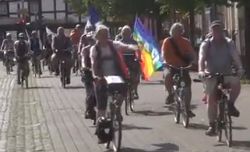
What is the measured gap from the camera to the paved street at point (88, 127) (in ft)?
36.4

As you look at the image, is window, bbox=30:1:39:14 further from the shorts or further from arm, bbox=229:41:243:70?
arm, bbox=229:41:243:70

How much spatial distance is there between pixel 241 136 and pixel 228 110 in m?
1.08

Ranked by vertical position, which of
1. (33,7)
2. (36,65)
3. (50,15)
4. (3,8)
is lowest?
(36,65)

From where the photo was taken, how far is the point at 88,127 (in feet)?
44.3

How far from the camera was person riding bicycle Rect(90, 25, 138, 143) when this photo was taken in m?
11.1

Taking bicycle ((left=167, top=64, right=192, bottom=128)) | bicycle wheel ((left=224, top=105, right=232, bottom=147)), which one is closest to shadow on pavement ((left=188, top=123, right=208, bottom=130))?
bicycle ((left=167, top=64, right=192, bottom=128))

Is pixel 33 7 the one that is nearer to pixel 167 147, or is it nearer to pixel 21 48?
pixel 21 48

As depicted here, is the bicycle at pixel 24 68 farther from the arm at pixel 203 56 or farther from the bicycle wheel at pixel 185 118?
the arm at pixel 203 56

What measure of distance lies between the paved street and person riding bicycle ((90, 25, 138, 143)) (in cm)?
73

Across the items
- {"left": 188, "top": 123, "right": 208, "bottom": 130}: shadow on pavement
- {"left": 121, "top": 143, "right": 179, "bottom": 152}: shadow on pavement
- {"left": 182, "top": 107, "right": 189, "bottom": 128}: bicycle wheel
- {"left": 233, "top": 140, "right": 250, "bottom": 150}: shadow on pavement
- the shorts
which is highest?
the shorts

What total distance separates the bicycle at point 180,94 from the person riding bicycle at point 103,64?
2045mm

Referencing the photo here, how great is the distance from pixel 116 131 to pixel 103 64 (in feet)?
3.50

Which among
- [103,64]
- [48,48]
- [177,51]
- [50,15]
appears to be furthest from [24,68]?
[50,15]

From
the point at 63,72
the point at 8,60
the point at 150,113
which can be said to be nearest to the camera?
the point at 150,113
